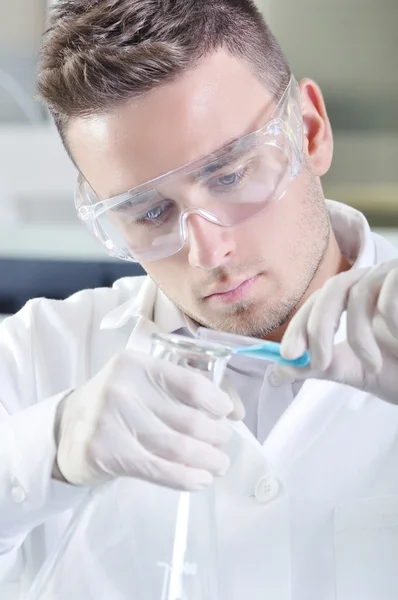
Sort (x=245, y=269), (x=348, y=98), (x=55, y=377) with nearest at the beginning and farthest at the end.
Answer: (x=245, y=269), (x=55, y=377), (x=348, y=98)

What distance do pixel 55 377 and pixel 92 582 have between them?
0.48m

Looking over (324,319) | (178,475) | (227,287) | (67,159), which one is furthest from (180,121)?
(67,159)

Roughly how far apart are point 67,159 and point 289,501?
2.76ft

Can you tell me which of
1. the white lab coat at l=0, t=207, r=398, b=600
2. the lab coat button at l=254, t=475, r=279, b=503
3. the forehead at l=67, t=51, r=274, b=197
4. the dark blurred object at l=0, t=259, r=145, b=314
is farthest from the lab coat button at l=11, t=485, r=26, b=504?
the dark blurred object at l=0, t=259, r=145, b=314

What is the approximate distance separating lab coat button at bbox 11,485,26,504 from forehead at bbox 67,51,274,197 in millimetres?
352

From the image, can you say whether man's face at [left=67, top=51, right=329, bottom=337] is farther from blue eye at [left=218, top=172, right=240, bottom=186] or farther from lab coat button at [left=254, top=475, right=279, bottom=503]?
lab coat button at [left=254, top=475, right=279, bottom=503]

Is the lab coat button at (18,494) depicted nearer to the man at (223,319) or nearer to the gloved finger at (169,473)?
the man at (223,319)

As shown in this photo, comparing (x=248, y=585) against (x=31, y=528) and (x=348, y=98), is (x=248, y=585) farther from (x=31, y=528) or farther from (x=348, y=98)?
(x=348, y=98)

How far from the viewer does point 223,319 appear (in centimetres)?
89

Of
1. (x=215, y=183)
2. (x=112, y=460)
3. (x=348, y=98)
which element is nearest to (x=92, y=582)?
(x=112, y=460)

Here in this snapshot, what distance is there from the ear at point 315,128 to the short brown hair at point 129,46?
81mm

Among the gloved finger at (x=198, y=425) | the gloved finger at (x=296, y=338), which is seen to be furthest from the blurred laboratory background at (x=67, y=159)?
the gloved finger at (x=198, y=425)

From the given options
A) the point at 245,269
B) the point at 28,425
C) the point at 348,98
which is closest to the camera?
the point at 28,425

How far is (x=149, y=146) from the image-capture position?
32.4 inches
